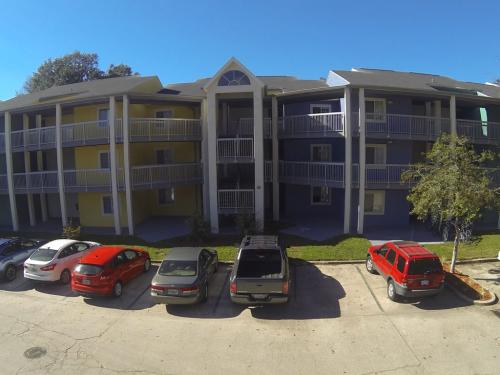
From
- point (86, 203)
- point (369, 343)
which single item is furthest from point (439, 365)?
point (86, 203)

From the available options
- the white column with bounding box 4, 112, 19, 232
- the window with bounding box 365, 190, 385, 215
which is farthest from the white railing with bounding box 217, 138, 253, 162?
the white column with bounding box 4, 112, 19, 232

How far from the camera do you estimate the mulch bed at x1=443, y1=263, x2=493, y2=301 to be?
35.1 ft

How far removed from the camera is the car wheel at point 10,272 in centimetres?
1343

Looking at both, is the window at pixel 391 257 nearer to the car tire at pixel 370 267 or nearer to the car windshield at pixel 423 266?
the car windshield at pixel 423 266

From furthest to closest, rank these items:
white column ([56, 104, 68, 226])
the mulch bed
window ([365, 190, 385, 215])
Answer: window ([365, 190, 385, 215])
white column ([56, 104, 68, 226])
the mulch bed

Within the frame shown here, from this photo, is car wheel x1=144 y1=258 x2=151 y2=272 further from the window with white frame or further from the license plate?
the window with white frame

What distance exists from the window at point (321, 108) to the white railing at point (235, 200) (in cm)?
722

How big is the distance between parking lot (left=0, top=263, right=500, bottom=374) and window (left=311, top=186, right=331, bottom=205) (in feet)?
34.0

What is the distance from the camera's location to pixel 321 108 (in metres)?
21.4

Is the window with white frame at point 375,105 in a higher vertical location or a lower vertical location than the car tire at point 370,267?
higher

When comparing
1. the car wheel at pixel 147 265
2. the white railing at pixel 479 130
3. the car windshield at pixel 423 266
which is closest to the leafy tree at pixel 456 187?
the car windshield at pixel 423 266

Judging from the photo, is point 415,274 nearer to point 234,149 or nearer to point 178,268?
point 178,268

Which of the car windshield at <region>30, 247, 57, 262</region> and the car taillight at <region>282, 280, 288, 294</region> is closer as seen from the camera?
the car taillight at <region>282, 280, 288, 294</region>

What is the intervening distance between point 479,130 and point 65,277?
2264cm
